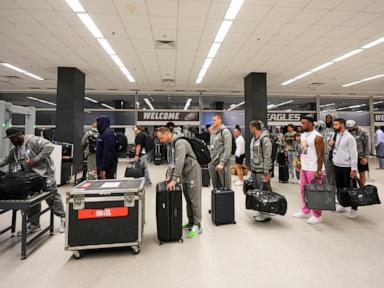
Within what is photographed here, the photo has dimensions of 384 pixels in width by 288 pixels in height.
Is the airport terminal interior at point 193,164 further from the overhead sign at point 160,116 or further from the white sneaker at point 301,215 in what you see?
the overhead sign at point 160,116

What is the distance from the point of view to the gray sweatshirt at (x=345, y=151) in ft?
11.6

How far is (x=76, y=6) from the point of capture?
4.09 m

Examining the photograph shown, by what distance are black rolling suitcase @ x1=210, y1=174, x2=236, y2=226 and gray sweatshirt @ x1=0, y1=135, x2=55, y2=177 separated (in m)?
2.39

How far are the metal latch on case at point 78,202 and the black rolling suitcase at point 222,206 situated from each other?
1771 mm

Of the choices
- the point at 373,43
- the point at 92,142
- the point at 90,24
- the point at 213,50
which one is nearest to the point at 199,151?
the point at 92,142

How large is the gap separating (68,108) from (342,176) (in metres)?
7.93

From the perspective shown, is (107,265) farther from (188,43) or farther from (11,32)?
(11,32)

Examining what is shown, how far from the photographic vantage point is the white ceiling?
4.15 metres

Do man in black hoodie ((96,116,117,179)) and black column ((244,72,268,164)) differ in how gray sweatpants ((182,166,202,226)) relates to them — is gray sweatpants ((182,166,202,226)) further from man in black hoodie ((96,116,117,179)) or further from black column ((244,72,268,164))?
black column ((244,72,268,164))

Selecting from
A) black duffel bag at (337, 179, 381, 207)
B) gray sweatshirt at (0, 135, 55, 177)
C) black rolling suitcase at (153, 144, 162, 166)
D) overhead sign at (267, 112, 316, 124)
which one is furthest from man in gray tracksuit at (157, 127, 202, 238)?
overhead sign at (267, 112, 316, 124)

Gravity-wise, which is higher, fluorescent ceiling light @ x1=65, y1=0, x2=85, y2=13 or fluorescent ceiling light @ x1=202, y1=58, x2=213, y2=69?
fluorescent ceiling light @ x1=202, y1=58, x2=213, y2=69

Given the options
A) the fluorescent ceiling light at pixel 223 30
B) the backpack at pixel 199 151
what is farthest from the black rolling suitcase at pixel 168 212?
the fluorescent ceiling light at pixel 223 30

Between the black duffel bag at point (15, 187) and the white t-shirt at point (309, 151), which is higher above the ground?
the white t-shirt at point (309, 151)

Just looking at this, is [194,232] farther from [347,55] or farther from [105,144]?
[347,55]
